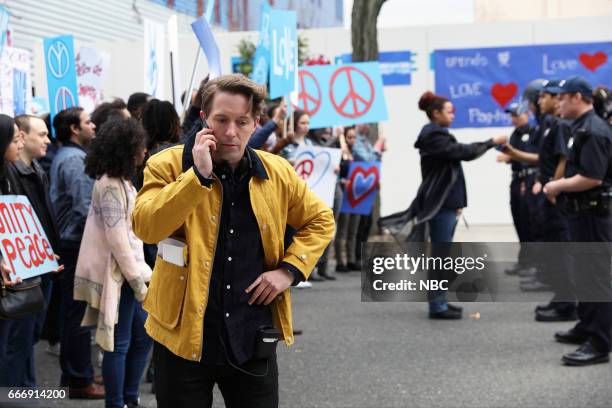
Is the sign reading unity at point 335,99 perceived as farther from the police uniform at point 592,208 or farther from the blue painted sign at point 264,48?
the police uniform at point 592,208

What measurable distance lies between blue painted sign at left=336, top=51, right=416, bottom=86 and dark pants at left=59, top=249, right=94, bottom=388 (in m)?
10.3

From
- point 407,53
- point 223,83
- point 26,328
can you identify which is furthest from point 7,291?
point 407,53

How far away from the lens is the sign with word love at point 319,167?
31.3ft

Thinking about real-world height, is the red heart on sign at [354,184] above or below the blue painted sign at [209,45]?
below

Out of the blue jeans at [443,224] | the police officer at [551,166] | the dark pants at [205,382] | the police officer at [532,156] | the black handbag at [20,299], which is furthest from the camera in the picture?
the police officer at [532,156]

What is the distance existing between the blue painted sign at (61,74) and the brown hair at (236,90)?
4.54 meters

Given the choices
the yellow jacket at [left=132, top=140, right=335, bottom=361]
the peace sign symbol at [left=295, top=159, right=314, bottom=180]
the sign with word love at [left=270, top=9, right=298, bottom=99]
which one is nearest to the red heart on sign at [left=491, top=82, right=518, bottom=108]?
the peace sign symbol at [left=295, top=159, right=314, bottom=180]

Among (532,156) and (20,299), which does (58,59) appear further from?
(532,156)

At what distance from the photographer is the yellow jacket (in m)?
2.83

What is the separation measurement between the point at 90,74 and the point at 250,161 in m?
6.92

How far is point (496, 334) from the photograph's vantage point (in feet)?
25.2

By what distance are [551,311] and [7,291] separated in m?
5.55

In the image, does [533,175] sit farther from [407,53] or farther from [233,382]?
[233,382]

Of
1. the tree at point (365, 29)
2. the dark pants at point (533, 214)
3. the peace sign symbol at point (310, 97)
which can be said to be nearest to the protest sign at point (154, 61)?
the peace sign symbol at point (310, 97)
